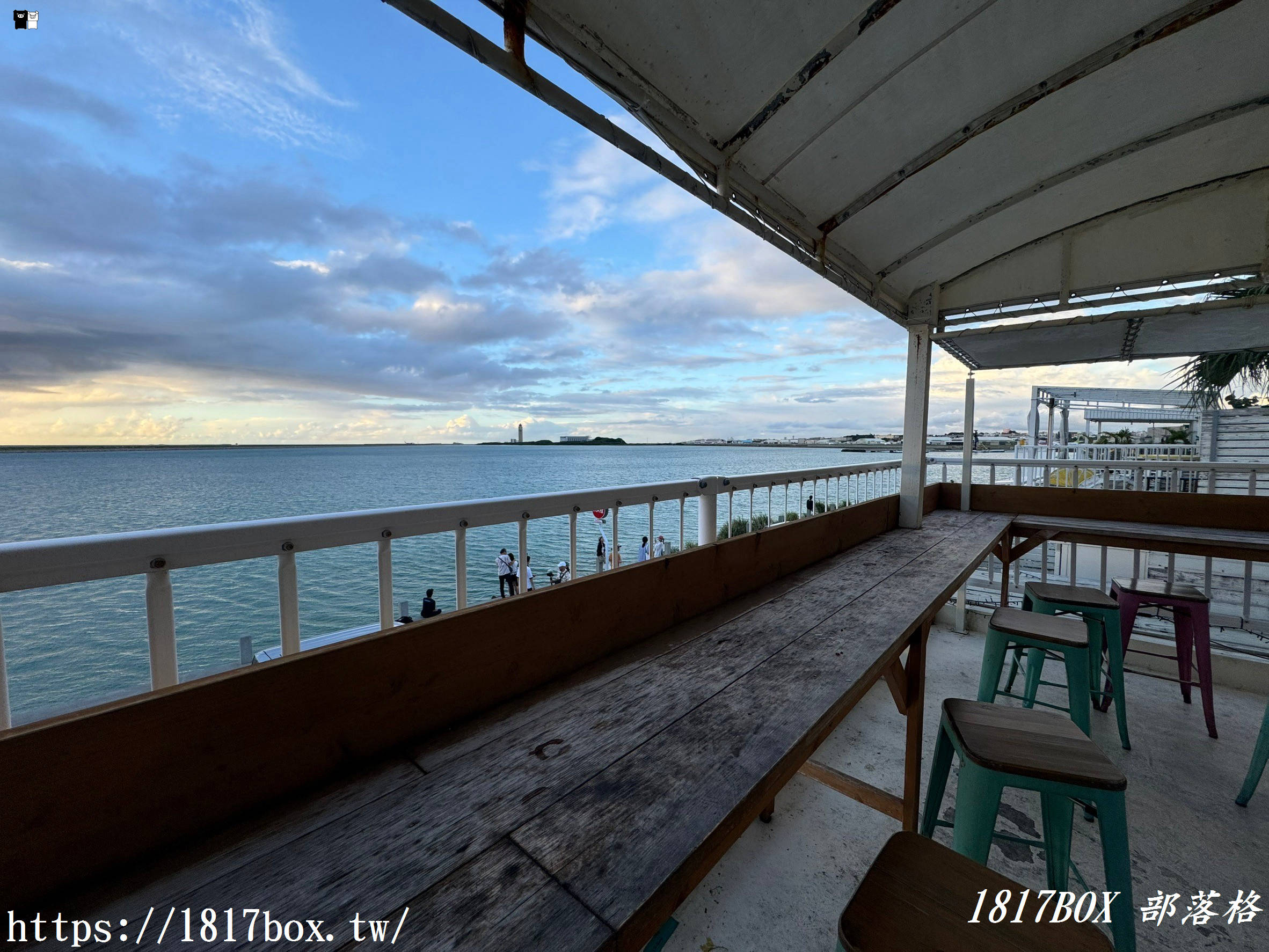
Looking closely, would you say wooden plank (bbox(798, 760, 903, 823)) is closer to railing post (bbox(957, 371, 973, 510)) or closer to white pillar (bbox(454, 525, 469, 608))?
white pillar (bbox(454, 525, 469, 608))

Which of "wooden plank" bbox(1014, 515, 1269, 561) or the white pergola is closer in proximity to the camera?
the white pergola

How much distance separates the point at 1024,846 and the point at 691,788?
6.80ft

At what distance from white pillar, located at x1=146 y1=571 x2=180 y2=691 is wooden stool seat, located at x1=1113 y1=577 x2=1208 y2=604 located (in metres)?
4.26

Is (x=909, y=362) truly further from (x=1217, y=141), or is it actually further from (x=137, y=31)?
(x=137, y=31)

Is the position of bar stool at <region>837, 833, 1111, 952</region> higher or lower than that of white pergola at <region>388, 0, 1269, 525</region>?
lower

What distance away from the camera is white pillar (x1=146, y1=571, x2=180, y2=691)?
3.14ft

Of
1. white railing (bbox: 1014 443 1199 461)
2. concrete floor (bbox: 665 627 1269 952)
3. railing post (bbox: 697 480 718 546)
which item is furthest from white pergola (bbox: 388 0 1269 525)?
white railing (bbox: 1014 443 1199 461)

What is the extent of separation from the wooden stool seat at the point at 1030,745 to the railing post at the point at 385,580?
5.23 ft

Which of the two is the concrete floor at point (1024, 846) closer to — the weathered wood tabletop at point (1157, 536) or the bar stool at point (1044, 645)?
the bar stool at point (1044, 645)

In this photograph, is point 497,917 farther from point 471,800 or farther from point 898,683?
point 898,683

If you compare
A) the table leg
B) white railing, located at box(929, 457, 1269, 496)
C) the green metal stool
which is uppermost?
white railing, located at box(929, 457, 1269, 496)

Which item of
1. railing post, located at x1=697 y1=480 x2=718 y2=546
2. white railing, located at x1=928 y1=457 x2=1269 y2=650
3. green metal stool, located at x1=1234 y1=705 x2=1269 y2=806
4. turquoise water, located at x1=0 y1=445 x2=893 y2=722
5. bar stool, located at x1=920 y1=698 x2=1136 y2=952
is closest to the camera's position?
bar stool, located at x1=920 y1=698 x2=1136 y2=952

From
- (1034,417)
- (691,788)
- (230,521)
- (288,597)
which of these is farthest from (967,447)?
(1034,417)

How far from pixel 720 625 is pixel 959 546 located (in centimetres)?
211
